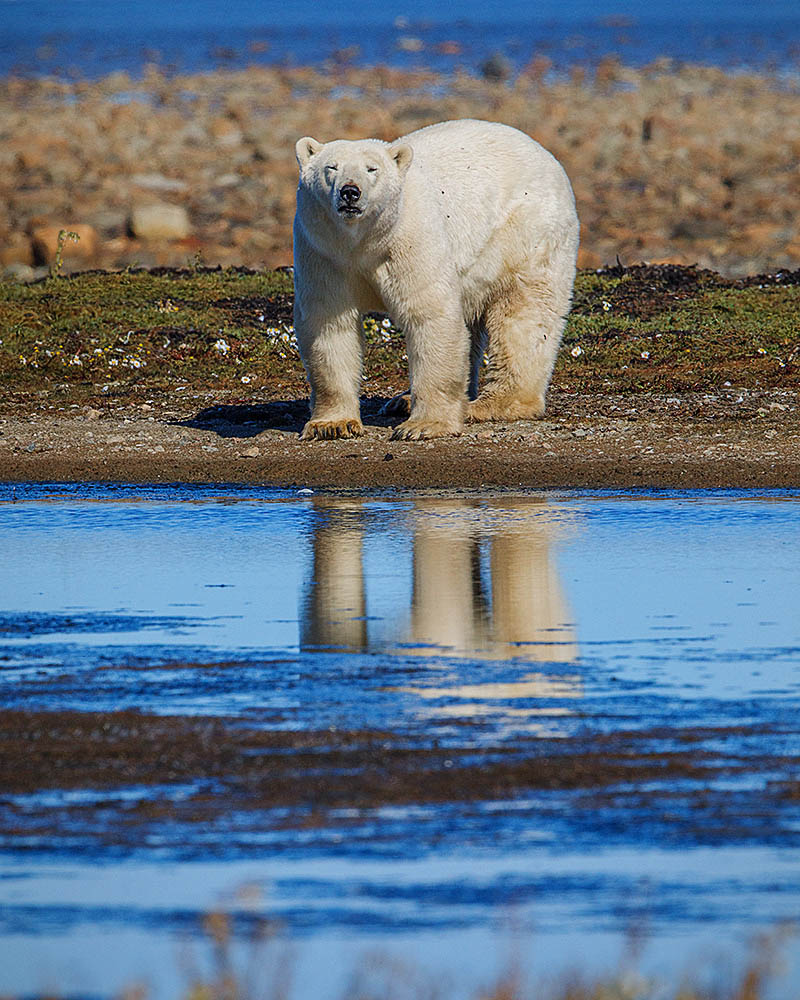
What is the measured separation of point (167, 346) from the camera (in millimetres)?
13227

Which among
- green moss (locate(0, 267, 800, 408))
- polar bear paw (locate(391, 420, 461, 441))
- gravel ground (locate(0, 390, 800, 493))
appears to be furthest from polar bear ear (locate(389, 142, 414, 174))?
green moss (locate(0, 267, 800, 408))

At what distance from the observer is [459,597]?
647 centimetres

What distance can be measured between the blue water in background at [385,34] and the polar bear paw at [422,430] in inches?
1469

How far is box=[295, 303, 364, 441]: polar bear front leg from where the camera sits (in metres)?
9.87

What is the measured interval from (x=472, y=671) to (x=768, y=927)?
1.93 m

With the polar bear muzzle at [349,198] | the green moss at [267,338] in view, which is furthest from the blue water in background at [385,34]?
the polar bear muzzle at [349,198]

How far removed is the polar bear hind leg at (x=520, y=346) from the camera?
10.8 meters

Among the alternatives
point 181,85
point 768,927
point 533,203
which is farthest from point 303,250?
point 181,85

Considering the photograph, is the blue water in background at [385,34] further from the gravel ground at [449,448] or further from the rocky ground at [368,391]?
the gravel ground at [449,448]

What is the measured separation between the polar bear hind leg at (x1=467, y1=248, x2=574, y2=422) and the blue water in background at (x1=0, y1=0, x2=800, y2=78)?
3655 centimetres

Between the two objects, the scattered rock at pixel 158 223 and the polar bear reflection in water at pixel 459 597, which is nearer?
the polar bear reflection in water at pixel 459 597

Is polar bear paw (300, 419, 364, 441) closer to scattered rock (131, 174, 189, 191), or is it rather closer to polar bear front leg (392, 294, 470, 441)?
polar bear front leg (392, 294, 470, 441)

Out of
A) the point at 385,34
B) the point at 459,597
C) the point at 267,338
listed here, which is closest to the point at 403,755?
the point at 459,597

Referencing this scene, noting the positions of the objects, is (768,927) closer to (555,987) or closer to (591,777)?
(555,987)
